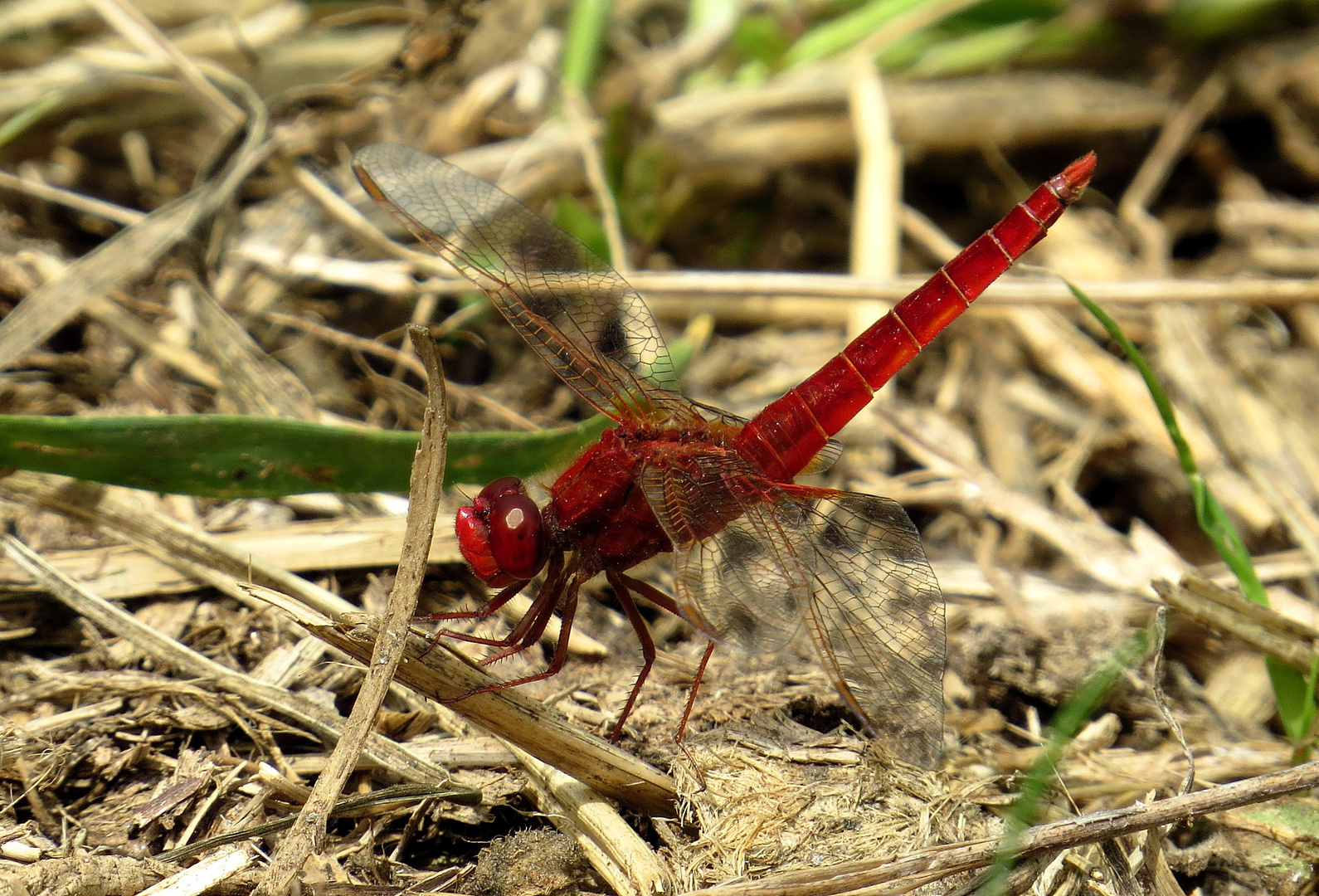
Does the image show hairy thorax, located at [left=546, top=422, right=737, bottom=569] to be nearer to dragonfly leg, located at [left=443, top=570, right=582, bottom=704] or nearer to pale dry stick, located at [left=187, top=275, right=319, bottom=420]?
dragonfly leg, located at [left=443, top=570, right=582, bottom=704]

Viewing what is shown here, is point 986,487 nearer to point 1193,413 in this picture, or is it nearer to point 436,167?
point 1193,413

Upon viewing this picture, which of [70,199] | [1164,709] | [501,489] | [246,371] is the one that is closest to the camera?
[1164,709]

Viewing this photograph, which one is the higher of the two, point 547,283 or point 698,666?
point 547,283

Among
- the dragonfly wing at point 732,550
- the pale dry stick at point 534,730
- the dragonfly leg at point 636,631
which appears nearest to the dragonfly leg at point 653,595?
the dragonfly leg at point 636,631

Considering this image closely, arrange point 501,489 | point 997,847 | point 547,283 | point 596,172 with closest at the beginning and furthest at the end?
point 997,847 → point 501,489 → point 547,283 → point 596,172

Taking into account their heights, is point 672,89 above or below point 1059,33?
above

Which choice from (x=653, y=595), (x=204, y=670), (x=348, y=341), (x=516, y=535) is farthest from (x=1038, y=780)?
(x=348, y=341)

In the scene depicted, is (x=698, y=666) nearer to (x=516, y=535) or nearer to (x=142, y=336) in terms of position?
(x=516, y=535)

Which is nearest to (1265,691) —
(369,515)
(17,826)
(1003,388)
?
(1003,388)
